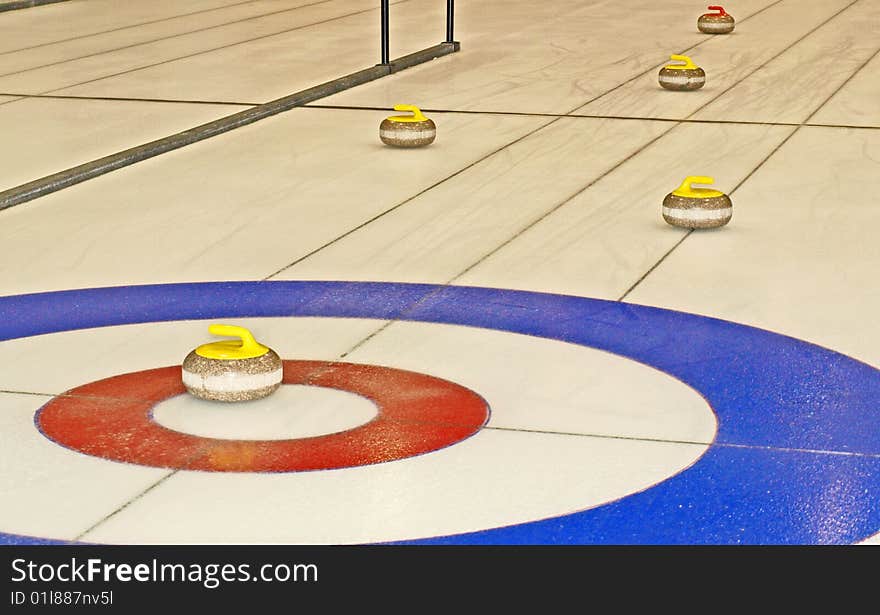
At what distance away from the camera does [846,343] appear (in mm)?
5648

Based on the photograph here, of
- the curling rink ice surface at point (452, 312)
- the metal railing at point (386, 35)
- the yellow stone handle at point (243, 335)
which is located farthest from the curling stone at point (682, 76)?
the yellow stone handle at point (243, 335)

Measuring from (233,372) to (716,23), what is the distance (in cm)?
1138

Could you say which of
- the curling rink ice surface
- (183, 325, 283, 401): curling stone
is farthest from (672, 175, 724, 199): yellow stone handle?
(183, 325, 283, 401): curling stone

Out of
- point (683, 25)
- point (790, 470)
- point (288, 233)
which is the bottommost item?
point (683, 25)

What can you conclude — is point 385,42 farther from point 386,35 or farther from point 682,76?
point 682,76

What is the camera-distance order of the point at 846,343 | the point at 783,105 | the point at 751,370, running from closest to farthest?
the point at 751,370 < the point at 846,343 < the point at 783,105

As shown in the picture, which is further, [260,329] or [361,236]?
[361,236]

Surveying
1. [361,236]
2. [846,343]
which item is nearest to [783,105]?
[361,236]

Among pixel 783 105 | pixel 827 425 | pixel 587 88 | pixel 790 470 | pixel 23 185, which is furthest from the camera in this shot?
pixel 587 88

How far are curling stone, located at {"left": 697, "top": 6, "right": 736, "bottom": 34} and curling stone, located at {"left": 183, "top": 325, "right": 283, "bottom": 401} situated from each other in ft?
36.7

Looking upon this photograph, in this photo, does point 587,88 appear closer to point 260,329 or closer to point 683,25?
point 683,25

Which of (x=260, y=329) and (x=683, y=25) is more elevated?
(x=260, y=329)

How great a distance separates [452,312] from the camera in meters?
6.02
